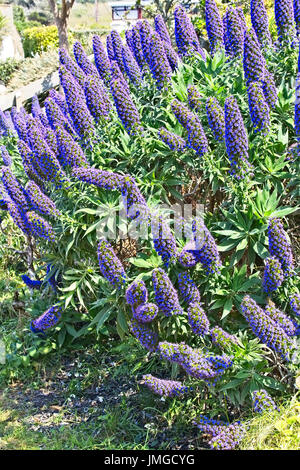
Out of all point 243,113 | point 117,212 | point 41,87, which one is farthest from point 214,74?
point 41,87

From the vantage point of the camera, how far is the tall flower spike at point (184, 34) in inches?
168

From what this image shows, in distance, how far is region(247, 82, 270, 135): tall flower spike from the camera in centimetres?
341

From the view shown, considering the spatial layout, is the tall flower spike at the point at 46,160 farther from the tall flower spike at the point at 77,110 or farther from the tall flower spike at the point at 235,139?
the tall flower spike at the point at 235,139

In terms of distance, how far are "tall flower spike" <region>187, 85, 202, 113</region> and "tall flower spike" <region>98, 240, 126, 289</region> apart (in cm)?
105

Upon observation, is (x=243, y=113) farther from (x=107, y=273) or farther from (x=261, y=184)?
(x=107, y=273)

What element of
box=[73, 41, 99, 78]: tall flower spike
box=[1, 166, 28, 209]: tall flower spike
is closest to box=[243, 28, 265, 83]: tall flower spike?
box=[73, 41, 99, 78]: tall flower spike

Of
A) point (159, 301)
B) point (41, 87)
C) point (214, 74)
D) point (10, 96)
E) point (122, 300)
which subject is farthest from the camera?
point (41, 87)

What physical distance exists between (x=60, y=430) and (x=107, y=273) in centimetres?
123

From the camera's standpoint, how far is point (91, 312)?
14.5ft

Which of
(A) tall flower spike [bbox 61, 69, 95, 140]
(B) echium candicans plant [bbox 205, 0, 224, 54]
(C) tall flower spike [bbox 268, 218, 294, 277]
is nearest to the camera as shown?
(C) tall flower spike [bbox 268, 218, 294, 277]

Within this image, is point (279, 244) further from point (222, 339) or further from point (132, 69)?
point (132, 69)

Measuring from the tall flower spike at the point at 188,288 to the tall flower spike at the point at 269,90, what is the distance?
122 centimetres

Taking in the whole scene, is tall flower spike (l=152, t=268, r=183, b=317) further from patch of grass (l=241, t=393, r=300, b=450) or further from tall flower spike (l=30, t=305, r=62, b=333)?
tall flower spike (l=30, t=305, r=62, b=333)

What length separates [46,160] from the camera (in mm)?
3859
